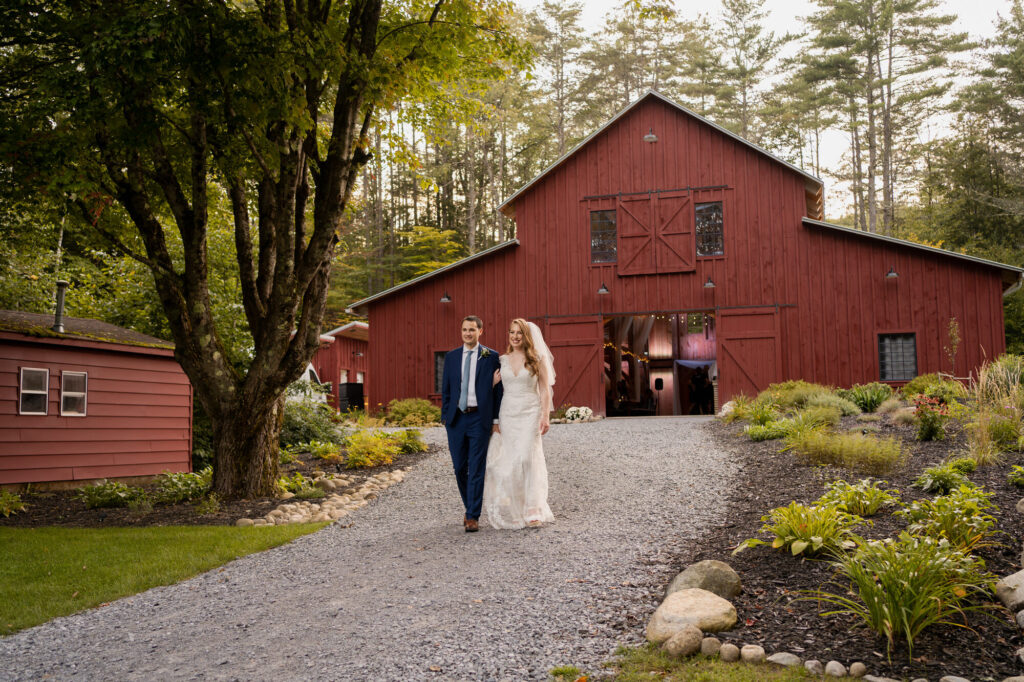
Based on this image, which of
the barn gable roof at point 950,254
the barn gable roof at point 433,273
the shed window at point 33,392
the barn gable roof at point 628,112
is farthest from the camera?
the barn gable roof at point 433,273

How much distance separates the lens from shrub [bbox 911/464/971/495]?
5918 millimetres

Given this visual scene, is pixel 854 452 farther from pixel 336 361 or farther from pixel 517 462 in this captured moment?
pixel 336 361

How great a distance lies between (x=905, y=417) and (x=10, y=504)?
12.0m

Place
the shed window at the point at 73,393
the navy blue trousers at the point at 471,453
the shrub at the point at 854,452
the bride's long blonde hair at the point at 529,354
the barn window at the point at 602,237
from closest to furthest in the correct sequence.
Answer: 1. the navy blue trousers at the point at 471,453
2. the bride's long blonde hair at the point at 529,354
3. the shrub at the point at 854,452
4. the shed window at the point at 73,393
5. the barn window at the point at 602,237

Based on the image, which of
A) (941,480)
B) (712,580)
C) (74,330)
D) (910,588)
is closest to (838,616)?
(910,588)

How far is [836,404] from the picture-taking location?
1279cm

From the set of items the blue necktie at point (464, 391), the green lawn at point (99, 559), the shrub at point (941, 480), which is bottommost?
the green lawn at point (99, 559)

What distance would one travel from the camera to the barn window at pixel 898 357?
17.1 meters

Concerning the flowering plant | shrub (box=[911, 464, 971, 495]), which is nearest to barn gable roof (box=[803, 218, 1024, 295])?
the flowering plant

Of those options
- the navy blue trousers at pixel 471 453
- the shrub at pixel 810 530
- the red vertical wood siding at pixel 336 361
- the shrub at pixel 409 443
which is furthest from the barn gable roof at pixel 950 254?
the red vertical wood siding at pixel 336 361

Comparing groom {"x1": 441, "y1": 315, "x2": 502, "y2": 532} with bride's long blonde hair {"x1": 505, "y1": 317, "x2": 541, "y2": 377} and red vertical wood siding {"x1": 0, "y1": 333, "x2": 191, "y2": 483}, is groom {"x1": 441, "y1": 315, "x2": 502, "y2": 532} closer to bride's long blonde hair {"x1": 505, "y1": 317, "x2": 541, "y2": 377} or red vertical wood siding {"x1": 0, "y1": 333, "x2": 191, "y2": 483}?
bride's long blonde hair {"x1": 505, "y1": 317, "x2": 541, "y2": 377}

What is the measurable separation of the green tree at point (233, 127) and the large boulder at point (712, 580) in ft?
19.8

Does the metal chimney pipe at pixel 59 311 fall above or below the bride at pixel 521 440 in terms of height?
above

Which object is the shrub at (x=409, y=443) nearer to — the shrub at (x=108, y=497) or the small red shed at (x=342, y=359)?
the shrub at (x=108, y=497)
